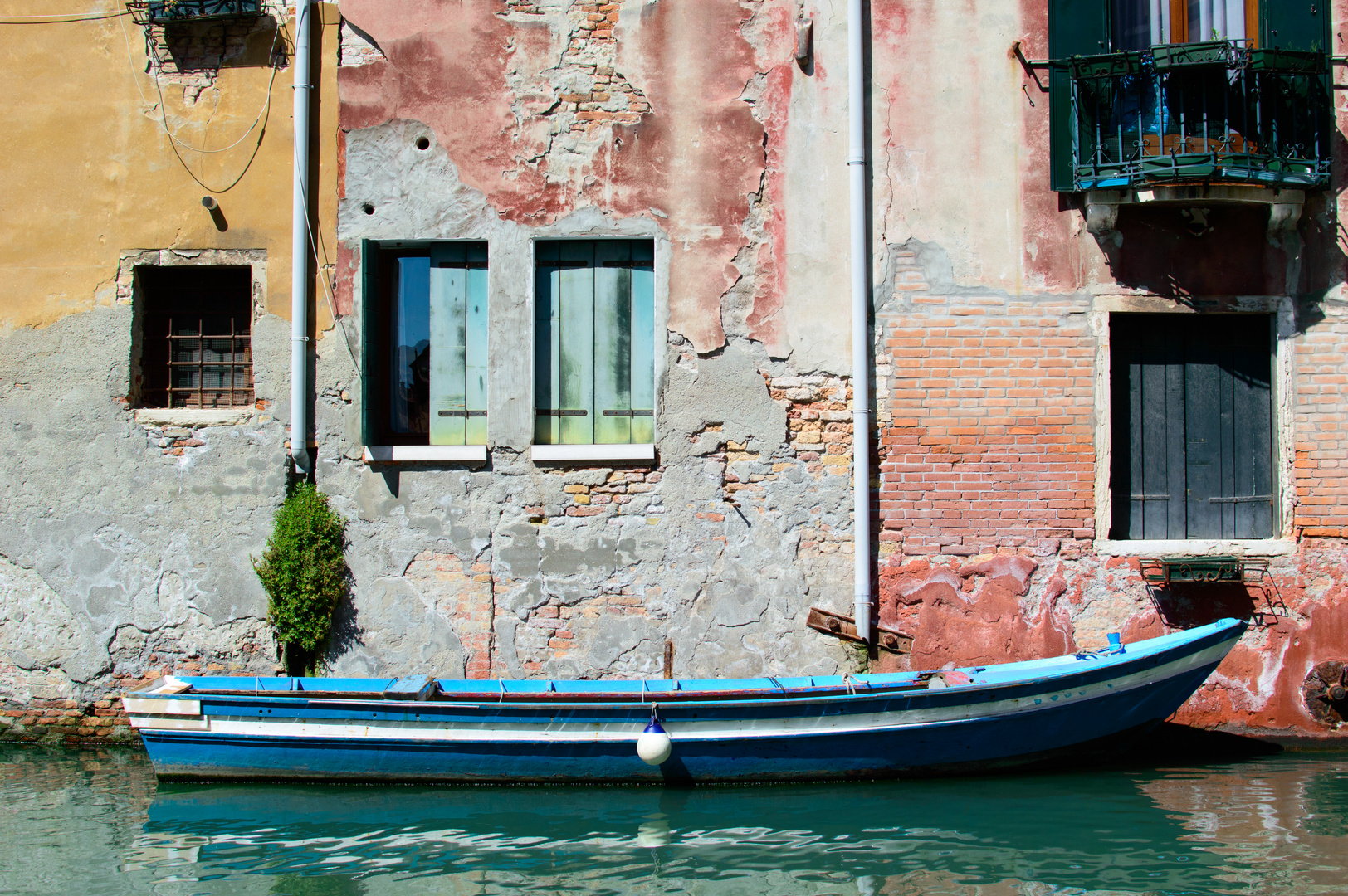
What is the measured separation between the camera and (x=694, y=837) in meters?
5.52

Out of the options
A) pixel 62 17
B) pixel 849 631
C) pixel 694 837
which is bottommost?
pixel 694 837

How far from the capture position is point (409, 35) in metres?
7.33

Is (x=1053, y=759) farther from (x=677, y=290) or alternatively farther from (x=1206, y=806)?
(x=677, y=290)

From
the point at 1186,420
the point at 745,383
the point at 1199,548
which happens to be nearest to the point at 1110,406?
the point at 1186,420

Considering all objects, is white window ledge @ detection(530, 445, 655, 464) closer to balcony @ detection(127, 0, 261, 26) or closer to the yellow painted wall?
the yellow painted wall

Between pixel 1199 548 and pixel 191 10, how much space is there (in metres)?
7.95

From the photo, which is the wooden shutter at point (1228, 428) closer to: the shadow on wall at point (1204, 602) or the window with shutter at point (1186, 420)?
the window with shutter at point (1186, 420)

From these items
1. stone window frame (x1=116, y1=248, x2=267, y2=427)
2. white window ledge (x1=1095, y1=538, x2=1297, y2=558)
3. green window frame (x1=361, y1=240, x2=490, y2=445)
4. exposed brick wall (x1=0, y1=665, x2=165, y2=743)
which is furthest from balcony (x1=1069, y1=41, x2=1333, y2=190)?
exposed brick wall (x1=0, y1=665, x2=165, y2=743)

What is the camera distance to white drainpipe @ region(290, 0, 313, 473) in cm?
724

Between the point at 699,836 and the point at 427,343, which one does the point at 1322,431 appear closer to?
the point at 699,836

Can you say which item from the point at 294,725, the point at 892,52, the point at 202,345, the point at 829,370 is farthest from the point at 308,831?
the point at 892,52

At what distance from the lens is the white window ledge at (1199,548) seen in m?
7.10

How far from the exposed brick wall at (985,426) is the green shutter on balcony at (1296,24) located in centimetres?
224

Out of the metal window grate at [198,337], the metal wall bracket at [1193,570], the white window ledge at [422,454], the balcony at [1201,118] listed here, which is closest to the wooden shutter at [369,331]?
the white window ledge at [422,454]
